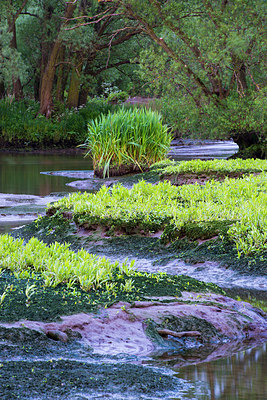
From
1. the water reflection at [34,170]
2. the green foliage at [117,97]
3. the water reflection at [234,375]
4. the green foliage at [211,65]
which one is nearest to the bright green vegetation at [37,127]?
the water reflection at [34,170]

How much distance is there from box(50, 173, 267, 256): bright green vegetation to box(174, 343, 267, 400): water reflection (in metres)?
2.71

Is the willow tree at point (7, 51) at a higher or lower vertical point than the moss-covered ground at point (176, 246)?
higher

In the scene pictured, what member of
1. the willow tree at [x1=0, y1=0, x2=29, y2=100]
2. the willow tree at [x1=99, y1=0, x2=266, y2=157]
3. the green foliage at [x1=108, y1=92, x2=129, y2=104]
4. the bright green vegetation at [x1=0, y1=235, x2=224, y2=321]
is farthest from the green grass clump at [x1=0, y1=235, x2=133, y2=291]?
the green foliage at [x1=108, y1=92, x2=129, y2=104]

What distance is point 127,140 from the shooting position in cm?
1625

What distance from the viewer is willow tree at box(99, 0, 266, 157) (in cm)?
1739

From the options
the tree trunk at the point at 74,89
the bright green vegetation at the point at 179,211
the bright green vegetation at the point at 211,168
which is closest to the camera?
the bright green vegetation at the point at 179,211

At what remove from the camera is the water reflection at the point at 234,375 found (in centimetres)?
337

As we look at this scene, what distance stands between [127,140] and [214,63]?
11.1 ft

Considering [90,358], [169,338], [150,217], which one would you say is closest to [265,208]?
[150,217]

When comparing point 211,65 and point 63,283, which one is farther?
point 211,65

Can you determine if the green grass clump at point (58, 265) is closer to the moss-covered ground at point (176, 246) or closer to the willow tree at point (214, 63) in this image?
the moss-covered ground at point (176, 246)

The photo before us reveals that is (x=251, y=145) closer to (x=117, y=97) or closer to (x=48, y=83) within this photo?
(x=48, y=83)

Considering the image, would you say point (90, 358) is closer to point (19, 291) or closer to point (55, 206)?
point (19, 291)

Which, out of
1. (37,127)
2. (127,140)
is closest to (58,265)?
(127,140)
